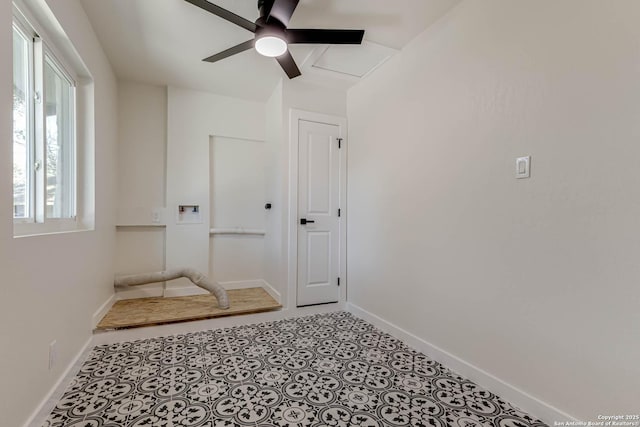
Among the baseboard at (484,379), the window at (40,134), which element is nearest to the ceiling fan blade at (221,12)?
the window at (40,134)

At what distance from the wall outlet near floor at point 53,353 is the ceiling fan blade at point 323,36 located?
2.39 m

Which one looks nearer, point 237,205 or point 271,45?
point 271,45

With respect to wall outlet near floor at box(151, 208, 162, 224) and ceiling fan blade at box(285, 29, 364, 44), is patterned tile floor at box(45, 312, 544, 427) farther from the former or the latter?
ceiling fan blade at box(285, 29, 364, 44)

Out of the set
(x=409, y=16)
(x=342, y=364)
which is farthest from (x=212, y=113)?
(x=342, y=364)

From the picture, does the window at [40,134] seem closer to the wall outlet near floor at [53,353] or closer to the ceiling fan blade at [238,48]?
the wall outlet near floor at [53,353]

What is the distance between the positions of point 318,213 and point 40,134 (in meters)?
2.29

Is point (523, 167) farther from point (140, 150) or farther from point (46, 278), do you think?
point (140, 150)

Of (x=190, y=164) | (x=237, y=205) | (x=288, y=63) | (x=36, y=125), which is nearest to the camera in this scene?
(x=36, y=125)

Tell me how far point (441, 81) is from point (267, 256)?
2685mm

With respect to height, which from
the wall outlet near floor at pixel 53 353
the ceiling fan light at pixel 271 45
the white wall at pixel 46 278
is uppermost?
the ceiling fan light at pixel 271 45

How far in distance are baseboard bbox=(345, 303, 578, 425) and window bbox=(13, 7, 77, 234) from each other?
2.69 metres

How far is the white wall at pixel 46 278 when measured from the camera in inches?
47.6

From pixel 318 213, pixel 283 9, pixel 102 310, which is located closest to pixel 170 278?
pixel 102 310

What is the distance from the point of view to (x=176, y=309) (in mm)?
2893
